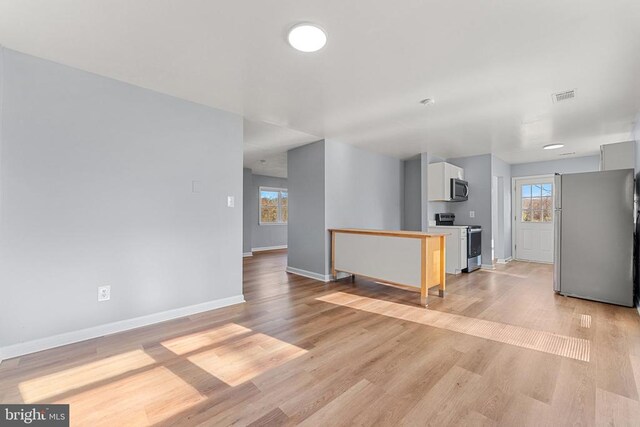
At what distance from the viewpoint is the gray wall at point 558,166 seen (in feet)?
19.3

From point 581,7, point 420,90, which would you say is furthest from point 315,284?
point 581,7

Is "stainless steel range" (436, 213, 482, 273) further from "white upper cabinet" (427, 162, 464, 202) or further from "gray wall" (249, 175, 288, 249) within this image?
"gray wall" (249, 175, 288, 249)

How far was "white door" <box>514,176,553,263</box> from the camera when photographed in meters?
6.28

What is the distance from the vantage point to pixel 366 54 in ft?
→ 7.23

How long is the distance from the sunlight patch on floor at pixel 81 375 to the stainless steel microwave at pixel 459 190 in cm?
528

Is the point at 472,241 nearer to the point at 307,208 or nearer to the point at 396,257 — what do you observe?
the point at 396,257

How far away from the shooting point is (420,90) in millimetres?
2834

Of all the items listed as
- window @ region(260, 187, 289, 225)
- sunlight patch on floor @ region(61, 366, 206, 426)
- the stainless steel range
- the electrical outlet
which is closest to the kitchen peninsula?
the stainless steel range

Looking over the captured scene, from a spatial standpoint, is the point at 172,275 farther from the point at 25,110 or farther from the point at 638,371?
the point at 638,371

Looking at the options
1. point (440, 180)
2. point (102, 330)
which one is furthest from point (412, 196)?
point (102, 330)

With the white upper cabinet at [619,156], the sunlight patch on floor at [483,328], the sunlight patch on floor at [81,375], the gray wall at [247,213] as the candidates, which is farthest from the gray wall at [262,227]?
the white upper cabinet at [619,156]

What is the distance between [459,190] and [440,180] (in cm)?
52

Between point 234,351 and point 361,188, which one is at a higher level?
point 361,188

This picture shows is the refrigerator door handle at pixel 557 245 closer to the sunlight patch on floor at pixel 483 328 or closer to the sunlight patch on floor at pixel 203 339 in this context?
the sunlight patch on floor at pixel 483 328
